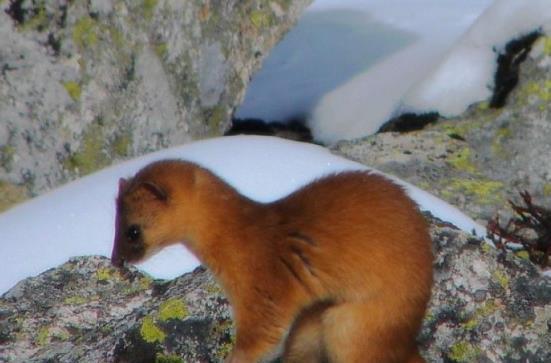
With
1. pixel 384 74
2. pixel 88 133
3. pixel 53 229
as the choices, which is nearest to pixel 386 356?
pixel 53 229

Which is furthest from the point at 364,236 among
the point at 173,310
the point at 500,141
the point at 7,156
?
the point at 500,141

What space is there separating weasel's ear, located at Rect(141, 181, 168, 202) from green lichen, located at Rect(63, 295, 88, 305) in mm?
879

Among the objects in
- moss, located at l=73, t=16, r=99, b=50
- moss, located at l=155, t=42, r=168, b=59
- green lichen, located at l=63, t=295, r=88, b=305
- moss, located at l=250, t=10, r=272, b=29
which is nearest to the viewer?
green lichen, located at l=63, t=295, r=88, b=305

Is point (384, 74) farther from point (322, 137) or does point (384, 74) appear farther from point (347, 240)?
point (347, 240)

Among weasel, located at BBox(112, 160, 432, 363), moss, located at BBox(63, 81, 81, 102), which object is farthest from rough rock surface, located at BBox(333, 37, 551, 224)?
weasel, located at BBox(112, 160, 432, 363)

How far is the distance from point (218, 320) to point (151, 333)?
0.24 m

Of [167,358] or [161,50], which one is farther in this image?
[161,50]

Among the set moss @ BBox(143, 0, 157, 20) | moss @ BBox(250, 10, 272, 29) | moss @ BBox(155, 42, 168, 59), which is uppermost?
moss @ BBox(250, 10, 272, 29)

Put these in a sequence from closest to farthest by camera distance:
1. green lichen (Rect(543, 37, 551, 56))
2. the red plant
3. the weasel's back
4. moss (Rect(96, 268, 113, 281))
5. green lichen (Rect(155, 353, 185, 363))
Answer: the weasel's back, green lichen (Rect(155, 353, 185, 363)), moss (Rect(96, 268, 113, 281)), the red plant, green lichen (Rect(543, 37, 551, 56))

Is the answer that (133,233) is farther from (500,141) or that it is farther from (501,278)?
(500,141)

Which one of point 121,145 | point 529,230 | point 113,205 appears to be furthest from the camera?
point 121,145

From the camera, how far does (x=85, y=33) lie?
6.15 meters

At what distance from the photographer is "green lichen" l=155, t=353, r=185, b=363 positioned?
12.3ft

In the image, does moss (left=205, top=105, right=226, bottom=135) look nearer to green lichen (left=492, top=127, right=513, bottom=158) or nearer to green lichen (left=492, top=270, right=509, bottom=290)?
green lichen (left=492, top=127, right=513, bottom=158)
